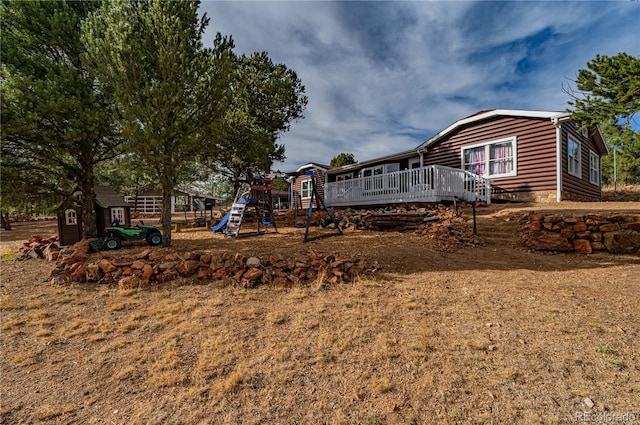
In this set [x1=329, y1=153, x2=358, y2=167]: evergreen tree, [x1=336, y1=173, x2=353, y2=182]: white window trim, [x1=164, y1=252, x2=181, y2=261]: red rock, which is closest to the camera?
[x1=164, y1=252, x2=181, y2=261]: red rock

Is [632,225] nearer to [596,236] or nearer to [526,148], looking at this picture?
[596,236]

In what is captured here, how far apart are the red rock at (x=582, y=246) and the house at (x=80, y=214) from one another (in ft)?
39.6

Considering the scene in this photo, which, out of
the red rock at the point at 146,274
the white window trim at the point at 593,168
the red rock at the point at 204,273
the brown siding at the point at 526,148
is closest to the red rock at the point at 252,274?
the red rock at the point at 204,273

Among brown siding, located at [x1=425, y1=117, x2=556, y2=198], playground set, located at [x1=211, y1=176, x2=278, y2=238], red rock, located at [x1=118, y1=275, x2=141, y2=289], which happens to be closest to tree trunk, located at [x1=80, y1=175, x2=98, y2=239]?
playground set, located at [x1=211, y1=176, x2=278, y2=238]

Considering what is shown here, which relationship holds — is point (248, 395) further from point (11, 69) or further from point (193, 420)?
point (11, 69)

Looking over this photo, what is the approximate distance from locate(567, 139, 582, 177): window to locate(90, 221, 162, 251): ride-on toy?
1588 centimetres

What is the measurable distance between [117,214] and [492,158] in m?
15.2

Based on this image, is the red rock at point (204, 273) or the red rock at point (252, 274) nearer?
the red rock at point (252, 274)

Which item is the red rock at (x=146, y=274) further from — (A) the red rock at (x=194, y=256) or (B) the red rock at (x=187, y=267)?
(A) the red rock at (x=194, y=256)

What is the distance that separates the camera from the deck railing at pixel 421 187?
10.9m

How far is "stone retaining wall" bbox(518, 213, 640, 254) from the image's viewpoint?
6.31m

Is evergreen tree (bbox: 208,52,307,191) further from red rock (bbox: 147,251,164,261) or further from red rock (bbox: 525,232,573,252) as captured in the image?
red rock (bbox: 525,232,573,252)

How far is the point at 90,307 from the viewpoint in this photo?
162 inches

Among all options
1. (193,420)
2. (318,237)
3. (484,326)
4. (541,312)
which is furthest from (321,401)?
(318,237)
